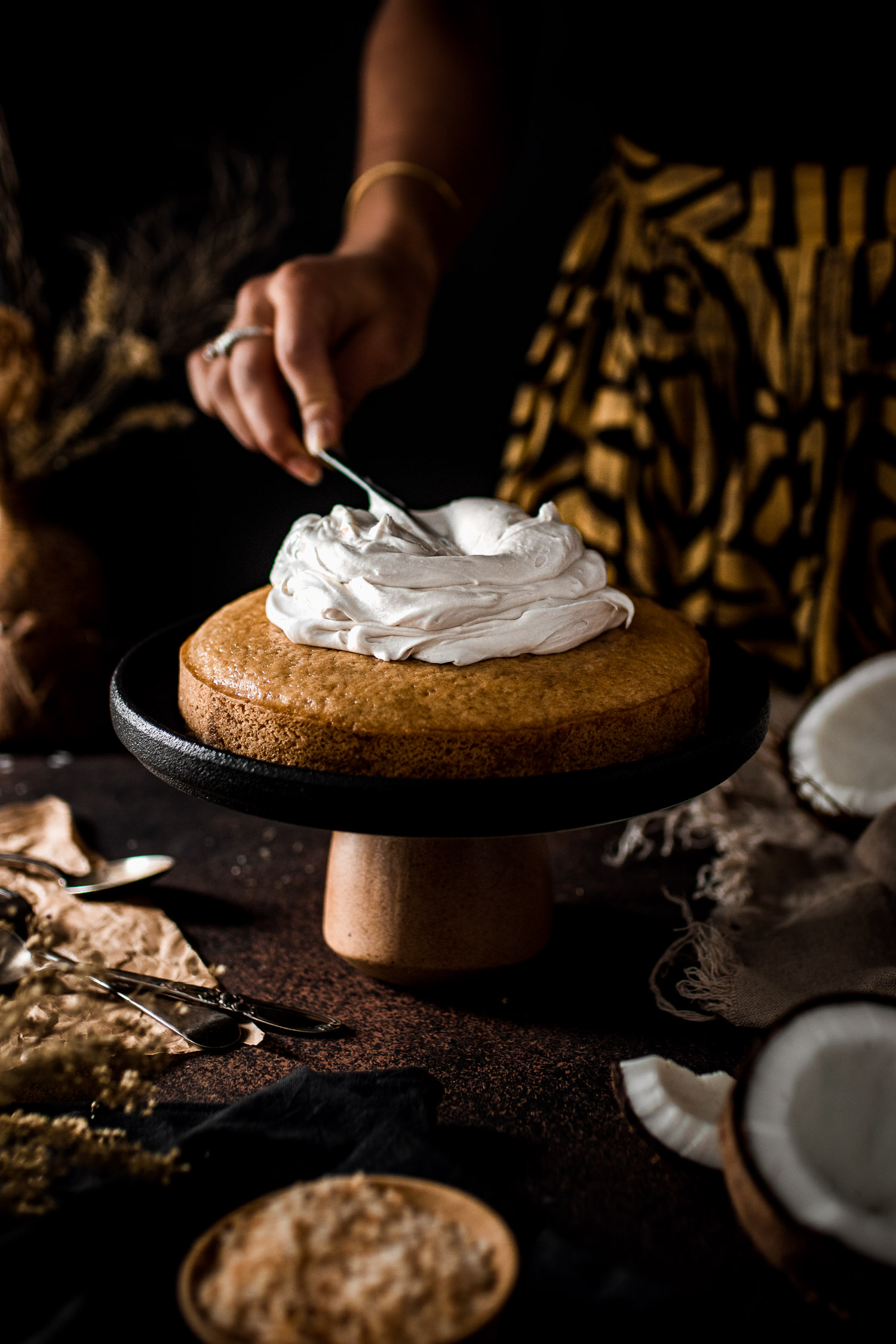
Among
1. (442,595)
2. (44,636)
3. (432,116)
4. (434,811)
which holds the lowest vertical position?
(44,636)

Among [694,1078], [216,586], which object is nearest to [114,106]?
[216,586]

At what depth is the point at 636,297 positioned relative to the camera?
2016 mm

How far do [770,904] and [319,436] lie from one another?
888 millimetres

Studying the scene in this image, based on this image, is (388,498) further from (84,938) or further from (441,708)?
(84,938)

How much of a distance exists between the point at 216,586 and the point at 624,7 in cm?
178

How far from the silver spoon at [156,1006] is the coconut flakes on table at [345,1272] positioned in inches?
14.2

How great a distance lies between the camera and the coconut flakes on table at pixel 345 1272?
2.28 ft

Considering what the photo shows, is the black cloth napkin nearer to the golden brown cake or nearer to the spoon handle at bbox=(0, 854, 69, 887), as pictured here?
the golden brown cake

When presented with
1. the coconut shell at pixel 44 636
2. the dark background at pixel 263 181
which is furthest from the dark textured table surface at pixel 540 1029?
the dark background at pixel 263 181

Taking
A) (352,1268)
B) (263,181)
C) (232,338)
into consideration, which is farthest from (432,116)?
(352,1268)

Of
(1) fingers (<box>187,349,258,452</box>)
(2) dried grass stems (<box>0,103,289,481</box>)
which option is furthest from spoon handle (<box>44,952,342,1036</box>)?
(2) dried grass stems (<box>0,103,289,481</box>)

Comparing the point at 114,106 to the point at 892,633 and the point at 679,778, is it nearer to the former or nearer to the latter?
the point at 892,633

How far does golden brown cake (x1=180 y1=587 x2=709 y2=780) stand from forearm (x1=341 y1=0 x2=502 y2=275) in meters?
1.02

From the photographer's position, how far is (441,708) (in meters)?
1.07
